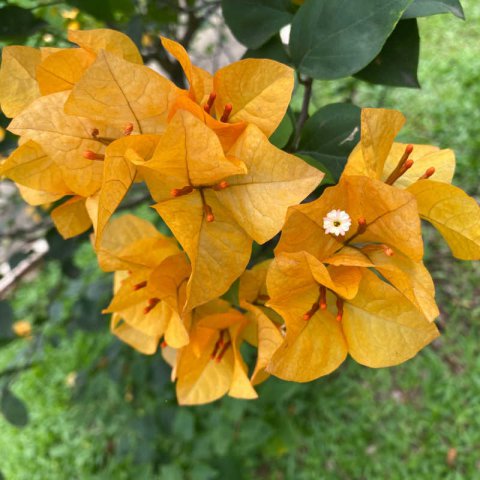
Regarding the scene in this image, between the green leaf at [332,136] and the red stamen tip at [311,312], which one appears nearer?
the red stamen tip at [311,312]

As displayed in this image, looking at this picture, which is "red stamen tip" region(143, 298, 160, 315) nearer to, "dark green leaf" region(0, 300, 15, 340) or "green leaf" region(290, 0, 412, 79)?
"green leaf" region(290, 0, 412, 79)

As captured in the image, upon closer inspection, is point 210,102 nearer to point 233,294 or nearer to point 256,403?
point 233,294

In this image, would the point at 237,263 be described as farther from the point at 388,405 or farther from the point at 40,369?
the point at 40,369

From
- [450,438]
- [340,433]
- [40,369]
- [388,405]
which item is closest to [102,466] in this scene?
[40,369]

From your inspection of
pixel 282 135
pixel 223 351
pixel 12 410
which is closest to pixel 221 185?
pixel 282 135

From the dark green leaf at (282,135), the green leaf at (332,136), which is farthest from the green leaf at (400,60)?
the dark green leaf at (282,135)

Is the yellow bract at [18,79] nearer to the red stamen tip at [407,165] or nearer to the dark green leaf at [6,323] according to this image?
the red stamen tip at [407,165]

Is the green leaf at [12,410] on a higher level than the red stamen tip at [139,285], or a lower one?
lower
